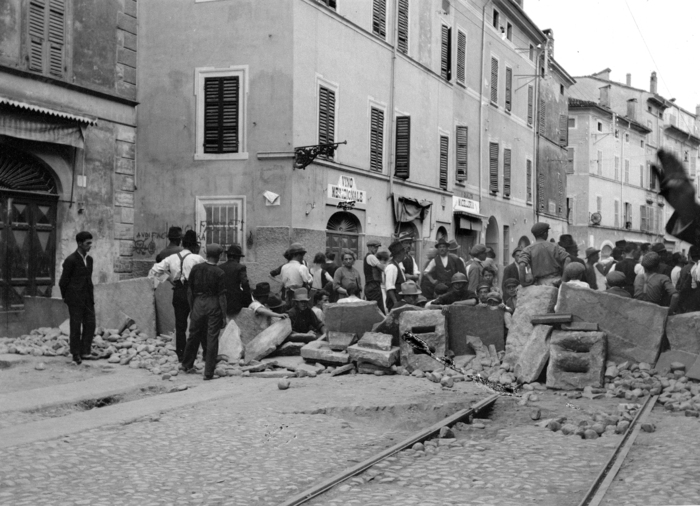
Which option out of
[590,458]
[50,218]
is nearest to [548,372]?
[590,458]

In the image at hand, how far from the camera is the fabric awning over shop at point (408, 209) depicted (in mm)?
21808

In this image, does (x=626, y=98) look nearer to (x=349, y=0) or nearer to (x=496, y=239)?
(x=496, y=239)

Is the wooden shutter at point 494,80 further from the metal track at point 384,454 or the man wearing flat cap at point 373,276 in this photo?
the metal track at point 384,454

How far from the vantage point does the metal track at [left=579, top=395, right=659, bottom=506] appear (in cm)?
516

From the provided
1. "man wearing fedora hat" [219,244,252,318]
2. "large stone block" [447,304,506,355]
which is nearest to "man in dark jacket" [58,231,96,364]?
"man wearing fedora hat" [219,244,252,318]

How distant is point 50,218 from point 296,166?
511 cm

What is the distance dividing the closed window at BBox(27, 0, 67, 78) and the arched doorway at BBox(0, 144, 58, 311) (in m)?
1.53

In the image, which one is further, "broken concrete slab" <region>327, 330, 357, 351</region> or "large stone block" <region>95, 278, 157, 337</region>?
"large stone block" <region>95, 278, 157, 337</region>

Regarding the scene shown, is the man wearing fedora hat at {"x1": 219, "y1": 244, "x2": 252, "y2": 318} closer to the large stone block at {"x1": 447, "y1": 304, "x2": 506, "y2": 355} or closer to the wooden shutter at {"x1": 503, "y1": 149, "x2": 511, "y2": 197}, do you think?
the large stone block at {"x1": 447, "y1": 304, "x2": 506, "y2": 355}

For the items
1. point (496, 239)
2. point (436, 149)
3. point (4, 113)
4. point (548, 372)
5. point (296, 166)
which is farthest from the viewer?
point (496, 239)

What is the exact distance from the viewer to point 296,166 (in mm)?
17359

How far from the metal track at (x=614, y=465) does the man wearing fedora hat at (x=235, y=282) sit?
5776mm

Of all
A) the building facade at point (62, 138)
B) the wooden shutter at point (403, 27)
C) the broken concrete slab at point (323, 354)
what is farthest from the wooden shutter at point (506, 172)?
the broken concrete slab at point (323, 354)

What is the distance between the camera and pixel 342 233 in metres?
19.3
